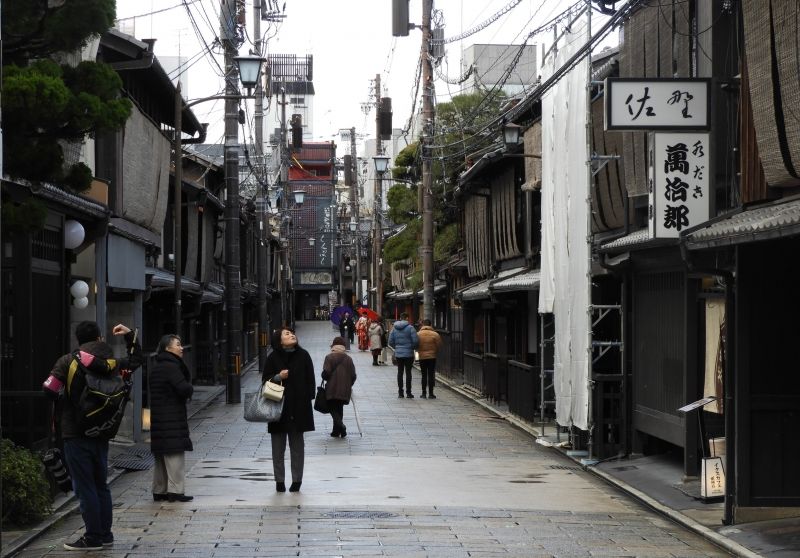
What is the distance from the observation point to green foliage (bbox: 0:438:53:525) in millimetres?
10828

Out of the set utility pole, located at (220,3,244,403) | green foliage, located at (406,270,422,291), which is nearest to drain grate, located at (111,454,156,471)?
utility pole, located at (220,3,244,403)

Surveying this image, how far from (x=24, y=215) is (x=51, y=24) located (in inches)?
70.0

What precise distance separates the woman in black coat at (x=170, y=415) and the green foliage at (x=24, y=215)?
2477 millimetres

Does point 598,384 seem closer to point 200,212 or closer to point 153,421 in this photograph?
point 153,421

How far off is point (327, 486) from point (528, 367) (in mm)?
8213

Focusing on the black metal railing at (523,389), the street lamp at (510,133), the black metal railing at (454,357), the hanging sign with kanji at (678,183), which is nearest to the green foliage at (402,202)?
the black metal railing at (454,357)

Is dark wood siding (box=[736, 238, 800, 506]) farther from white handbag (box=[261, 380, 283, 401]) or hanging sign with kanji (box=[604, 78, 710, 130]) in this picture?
white handbag (box=[261, 380, 283, 401])

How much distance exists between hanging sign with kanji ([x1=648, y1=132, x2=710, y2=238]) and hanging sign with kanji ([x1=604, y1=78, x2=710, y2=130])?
1.15ft

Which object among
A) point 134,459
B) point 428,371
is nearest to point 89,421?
point 134,459

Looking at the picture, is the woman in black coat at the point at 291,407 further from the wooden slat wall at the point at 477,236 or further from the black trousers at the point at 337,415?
the wooden slat wall at the point at 477,236

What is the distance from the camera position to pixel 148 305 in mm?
28125

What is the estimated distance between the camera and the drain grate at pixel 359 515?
1186 centimetres

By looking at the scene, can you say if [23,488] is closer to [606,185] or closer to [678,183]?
[678,183]

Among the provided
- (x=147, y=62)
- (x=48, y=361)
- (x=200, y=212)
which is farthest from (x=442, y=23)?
(x=48, y=361)
